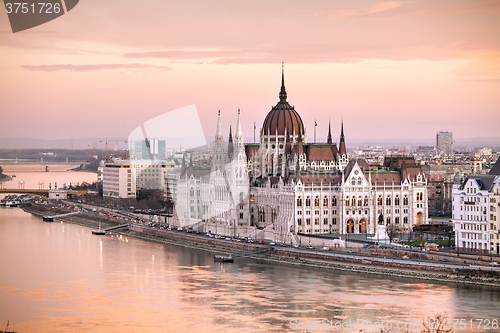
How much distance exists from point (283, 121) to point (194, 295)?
33.5m

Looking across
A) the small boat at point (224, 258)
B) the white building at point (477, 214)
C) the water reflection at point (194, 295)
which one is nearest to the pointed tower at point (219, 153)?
the water reflection at point (194, 295)

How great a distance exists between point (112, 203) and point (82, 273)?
57.7m

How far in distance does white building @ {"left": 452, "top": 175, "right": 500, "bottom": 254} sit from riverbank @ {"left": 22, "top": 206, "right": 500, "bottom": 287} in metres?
4.10

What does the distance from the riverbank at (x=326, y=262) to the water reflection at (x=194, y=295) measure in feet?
3.84

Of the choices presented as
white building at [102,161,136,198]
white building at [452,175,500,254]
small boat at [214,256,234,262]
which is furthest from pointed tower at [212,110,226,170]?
white building at [102,161,136,198]

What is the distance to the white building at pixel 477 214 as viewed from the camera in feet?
193

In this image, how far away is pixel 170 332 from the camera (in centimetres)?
4428

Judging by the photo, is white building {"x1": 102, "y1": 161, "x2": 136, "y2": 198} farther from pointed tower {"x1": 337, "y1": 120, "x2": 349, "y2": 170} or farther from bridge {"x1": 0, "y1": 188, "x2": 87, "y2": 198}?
pointed tower {"x1": 337, "y1": 120, "x2": 349, "y2": 170}

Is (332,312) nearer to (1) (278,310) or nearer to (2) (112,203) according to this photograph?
(1) (278,310)

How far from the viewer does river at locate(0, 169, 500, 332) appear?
4612 centimetres

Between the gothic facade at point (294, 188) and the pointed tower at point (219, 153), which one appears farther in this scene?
the pointed tower at point (219, 153)

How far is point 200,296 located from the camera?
5222 cm

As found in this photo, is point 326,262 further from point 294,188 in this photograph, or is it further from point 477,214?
point 294,188

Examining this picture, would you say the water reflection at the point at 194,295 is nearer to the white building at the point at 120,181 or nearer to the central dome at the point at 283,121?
the central dome at the point at 283,121
